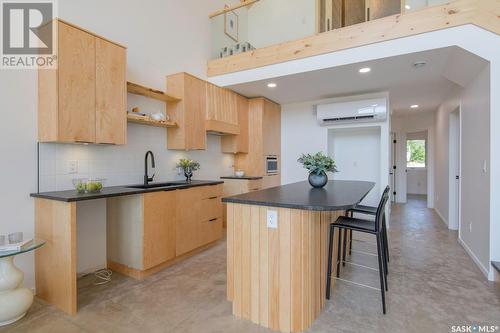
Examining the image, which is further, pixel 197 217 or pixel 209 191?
pixel 209 191

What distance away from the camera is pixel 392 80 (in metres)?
4.09

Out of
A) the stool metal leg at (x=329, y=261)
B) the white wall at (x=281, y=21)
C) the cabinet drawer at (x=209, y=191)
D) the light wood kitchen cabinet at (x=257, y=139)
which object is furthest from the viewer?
the light wood kitchen cabinet at (x=257, y=139)

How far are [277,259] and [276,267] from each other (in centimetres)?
6

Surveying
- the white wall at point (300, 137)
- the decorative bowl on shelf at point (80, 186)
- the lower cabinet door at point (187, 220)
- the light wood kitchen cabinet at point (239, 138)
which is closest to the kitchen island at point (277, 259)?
the lower cabinet door at point (187, 220)

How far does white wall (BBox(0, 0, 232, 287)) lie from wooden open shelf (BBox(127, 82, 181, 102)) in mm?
110

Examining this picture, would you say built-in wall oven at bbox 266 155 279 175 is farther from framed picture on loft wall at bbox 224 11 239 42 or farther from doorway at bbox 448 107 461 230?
doorway at bbox 448 107 461 230

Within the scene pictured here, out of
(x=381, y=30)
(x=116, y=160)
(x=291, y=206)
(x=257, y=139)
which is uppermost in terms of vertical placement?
(x=381, y=30)

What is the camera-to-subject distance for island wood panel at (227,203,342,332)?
183 cm

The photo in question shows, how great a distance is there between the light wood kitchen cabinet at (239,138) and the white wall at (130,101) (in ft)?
0.72

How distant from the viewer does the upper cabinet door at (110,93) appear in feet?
8.45

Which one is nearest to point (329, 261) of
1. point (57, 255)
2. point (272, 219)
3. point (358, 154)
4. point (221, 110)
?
point (272, 219)

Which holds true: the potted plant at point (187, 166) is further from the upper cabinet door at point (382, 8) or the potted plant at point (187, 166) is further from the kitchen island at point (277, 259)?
the upper cabinet door at point (382, 8)

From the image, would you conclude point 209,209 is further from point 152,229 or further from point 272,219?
point 272,219

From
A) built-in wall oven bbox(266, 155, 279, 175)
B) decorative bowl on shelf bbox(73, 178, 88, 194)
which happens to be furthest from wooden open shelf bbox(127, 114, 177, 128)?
built-in wall oven bbox(266, 155, 279, 175)
